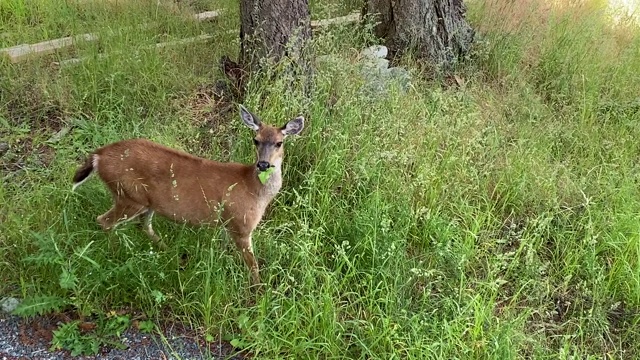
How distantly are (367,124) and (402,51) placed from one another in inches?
66.4

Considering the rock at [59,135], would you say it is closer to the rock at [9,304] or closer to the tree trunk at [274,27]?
the tree trunk at [274,27]

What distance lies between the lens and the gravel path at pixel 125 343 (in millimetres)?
3084

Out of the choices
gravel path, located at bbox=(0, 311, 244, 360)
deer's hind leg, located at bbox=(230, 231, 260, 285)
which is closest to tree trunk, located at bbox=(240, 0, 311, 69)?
deer's hind leg, located at bbox=(230, 231, 260, 285)

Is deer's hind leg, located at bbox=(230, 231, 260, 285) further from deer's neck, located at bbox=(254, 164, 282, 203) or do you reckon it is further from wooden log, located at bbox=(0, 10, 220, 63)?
wooden log, located at bbox=(0, 10, 220, 63)

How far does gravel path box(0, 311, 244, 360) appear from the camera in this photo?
3.08 meters

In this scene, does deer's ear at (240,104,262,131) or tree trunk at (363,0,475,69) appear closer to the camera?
deer's ear at (240,104,262,131)

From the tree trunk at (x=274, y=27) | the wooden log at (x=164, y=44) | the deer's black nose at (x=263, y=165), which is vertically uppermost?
the tree trunk at (x=274, y=27)

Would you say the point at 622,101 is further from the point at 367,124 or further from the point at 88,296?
the point at 88,296

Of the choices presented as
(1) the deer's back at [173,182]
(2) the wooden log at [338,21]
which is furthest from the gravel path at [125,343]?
(2) the wooden log at [338,21]

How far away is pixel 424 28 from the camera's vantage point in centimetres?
604

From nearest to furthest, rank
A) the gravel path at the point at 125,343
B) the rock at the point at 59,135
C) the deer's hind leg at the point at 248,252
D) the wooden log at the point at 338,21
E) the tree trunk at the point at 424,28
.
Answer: the gravel path at the point at 125,343, the deer's hind leg at the point at 248,252, the rock at the point at 59,135, the wooden log at the point at 338,21, the tree trunk at the point at 424,28

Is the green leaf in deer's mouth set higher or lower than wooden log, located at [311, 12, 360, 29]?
lower

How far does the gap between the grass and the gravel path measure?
10 cm

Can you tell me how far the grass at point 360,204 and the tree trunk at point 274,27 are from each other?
316 millimetres
